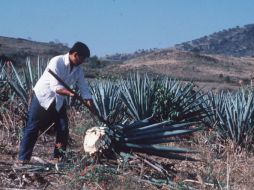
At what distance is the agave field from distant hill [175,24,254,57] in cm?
7641

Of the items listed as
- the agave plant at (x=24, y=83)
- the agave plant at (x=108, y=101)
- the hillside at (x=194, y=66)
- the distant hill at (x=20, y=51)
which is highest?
the distant hill at (x=20, y=51)

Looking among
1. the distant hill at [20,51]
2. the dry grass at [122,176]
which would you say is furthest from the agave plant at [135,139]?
the distant hill at [20,51]

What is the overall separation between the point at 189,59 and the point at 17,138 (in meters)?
47.6

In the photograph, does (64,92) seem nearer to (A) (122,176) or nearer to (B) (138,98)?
(A) (122,176)

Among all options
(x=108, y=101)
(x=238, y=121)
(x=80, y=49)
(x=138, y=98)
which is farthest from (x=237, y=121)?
(x=80, y=49)

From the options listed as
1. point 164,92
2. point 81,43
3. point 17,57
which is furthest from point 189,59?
point 81,43

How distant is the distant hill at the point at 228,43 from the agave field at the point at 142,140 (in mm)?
76413

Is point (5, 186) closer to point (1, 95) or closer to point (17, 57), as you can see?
point (1, 95)

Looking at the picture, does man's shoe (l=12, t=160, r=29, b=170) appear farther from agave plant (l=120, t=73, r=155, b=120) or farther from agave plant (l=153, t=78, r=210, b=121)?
agave plant (l=153, t=78, r=210, b=121)

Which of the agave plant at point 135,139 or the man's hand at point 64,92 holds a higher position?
the man's hand at point 64,92

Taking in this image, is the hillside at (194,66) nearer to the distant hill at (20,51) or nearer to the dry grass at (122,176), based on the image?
the distant hill at (20,51)

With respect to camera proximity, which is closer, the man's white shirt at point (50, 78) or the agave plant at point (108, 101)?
the man's white shirt at point (50, 78)

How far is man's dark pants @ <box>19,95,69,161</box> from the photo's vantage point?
751 cm

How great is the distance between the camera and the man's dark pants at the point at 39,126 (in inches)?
296
